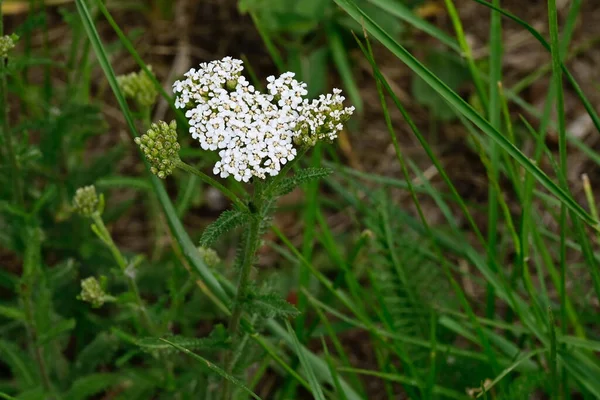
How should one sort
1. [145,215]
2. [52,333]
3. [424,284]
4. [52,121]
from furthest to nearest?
[145,215], [424,284], [52,121], [52,333]

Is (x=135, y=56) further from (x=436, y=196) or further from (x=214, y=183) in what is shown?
(x=436, y=196)

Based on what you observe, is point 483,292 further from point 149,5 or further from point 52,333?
point 149,5

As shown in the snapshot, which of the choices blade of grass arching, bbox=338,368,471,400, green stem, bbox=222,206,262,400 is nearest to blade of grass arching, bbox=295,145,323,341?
blade of grass arching, bbox=338,368,471,400

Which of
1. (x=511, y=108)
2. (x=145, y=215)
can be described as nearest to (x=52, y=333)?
(x=145, y=215)

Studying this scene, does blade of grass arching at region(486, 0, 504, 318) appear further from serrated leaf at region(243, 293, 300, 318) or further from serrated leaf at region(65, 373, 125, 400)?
serrated leaf at region(65, 373, 125, 400)

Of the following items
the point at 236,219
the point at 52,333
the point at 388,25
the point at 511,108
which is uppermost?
the point at 388,25

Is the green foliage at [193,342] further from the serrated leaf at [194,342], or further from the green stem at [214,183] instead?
the green stem at [214,183]
